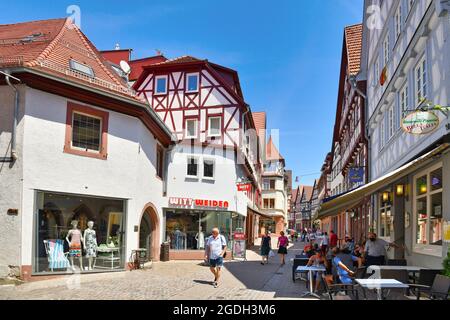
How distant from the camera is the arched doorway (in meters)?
18.9

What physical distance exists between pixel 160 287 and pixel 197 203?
10233mm

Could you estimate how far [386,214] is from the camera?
16656mm

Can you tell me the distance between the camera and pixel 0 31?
17562 millimetres

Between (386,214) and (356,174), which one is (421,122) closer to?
(386,214)

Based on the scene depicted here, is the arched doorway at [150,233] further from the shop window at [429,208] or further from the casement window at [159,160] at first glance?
the shop window at [429,208]

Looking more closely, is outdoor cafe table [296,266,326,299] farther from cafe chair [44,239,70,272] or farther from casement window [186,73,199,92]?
casement window [186,73,199,92]

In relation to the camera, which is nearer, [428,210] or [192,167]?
[428,210]

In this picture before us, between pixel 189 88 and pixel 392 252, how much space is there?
53.3 ft

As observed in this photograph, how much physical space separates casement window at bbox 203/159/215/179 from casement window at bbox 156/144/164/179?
276cm

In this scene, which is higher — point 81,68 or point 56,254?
point 81,68

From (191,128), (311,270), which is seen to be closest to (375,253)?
(311,270)

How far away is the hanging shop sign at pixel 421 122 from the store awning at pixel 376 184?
52cm
